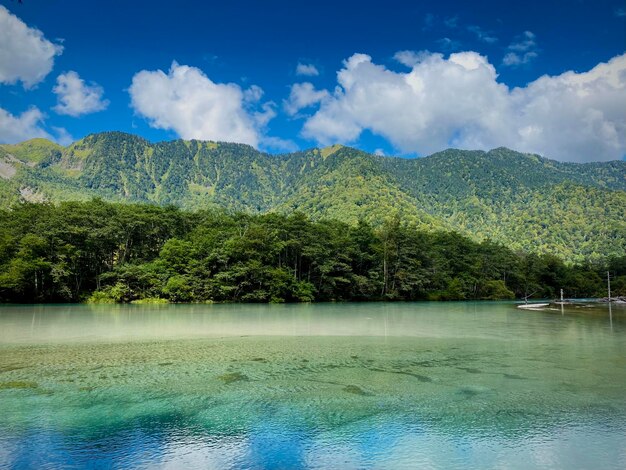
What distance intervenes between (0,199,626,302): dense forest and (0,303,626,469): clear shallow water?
3199cm

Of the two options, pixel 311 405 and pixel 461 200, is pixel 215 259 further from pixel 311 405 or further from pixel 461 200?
pixel 461 200

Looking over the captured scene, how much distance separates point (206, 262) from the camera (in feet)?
161

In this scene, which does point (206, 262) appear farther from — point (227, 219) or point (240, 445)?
point (240, 445)

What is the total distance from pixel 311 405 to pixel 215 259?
4272cm

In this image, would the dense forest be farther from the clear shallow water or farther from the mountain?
the mountain

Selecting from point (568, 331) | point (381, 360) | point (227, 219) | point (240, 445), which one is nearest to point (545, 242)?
point (227, 219)

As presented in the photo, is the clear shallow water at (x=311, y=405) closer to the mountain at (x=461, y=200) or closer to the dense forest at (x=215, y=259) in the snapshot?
the dense forest at (x=215, y=259)

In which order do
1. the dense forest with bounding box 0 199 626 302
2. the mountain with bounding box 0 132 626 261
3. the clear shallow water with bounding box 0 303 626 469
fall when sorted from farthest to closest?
1. the mountain with bounding box 0 132 626 261
2. the dense forest with bounding box 0 199 626 302
3. the clear shallow water with bounding box 0 303 626 469

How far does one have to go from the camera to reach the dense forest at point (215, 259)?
45125 millimetres

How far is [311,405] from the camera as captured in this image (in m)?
8.23

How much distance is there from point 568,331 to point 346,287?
1483 inches

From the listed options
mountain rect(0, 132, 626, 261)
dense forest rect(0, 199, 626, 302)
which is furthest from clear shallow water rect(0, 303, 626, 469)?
mountain rect(0, 132, 626, 261)

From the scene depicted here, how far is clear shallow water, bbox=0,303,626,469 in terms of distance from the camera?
590 cm

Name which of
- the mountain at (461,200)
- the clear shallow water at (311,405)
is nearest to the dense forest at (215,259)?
the clear shallow water at (311,405)
